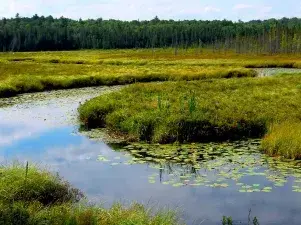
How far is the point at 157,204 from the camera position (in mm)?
13625

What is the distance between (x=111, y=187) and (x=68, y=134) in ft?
30.8

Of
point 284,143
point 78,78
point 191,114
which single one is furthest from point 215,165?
point 78,78

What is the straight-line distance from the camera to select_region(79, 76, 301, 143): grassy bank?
2091 centimetres

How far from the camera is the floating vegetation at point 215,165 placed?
49.6 feet

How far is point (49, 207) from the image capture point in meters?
12.5

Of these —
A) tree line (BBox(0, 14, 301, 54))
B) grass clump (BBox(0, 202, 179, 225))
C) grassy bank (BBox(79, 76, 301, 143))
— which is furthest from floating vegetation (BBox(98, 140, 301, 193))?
tree line (BBox(0, 14, 301, 54))

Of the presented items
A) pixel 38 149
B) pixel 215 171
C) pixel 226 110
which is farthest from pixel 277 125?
pixel 38 149

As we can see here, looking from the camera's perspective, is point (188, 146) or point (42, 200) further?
point (188, 146)

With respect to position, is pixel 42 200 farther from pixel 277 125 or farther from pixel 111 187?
pixel 277 125

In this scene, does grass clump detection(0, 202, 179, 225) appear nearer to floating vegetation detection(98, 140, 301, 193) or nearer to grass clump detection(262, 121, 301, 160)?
floating vegetation detection(98, 140, 301, 193)

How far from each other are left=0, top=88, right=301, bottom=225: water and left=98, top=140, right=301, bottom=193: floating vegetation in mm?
32

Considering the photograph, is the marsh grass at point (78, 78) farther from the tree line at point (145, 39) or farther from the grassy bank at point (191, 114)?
the tree line at point (145, 39)

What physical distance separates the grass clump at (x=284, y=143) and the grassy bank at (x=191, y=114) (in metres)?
2.48

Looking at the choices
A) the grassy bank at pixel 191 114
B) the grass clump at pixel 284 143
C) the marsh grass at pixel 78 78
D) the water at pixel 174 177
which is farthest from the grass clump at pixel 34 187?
the marsh grass at pixel 78 78
